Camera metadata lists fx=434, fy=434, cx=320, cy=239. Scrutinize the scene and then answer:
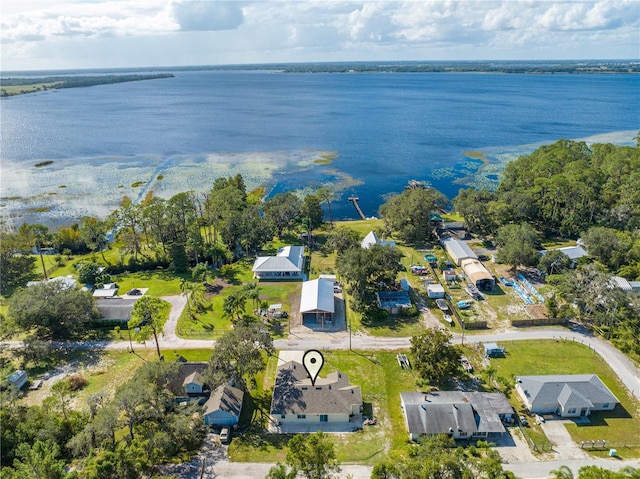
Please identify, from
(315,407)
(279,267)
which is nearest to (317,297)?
(279,267)

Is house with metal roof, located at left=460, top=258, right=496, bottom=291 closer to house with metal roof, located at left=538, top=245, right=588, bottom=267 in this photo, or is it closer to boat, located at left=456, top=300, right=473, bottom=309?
boat, located at left=456, top=300, right=473, bottom=309

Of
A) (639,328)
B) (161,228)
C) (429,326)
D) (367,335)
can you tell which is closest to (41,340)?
(161,228)

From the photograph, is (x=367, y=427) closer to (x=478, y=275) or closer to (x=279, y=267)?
(x=279, y=267)

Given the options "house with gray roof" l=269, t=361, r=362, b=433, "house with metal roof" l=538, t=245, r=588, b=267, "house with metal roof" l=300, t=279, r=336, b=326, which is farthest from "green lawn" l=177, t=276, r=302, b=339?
"house with metal roof" l=538, t=245, r=588, b=267

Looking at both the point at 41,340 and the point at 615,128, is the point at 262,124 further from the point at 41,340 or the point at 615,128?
the point at 41,340

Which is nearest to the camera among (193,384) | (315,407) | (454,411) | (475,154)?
(454,411)
